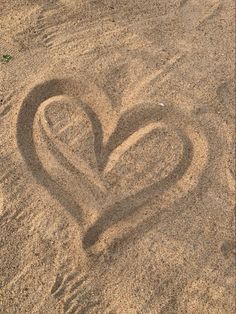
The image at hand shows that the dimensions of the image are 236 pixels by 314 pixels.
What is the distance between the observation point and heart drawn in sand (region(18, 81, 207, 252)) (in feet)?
10.1

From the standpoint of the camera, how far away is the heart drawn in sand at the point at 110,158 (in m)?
3.09

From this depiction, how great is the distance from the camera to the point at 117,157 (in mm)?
3223

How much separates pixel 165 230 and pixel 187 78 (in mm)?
1066

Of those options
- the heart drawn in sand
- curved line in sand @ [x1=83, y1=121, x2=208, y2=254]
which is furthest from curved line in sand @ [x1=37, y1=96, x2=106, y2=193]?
curved line in sand @ [x1=83, y1=121, x2=208, y2=254]

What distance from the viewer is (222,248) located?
311cm

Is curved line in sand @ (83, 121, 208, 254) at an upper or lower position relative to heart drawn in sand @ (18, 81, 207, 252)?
lower

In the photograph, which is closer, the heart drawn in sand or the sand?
the sand

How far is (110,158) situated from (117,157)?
44 millimetres

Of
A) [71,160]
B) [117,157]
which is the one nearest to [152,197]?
[117,157]

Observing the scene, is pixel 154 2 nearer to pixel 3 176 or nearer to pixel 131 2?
pixel 131 2

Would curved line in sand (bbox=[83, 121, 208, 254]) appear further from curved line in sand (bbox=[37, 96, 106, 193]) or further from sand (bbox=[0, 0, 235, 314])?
curved line in sand (bbox=[37, 96, 106, 193])

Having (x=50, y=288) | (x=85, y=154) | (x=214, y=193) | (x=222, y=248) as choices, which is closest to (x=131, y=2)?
(x=85, y=154)

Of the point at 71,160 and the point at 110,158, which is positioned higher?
the point at 71,160

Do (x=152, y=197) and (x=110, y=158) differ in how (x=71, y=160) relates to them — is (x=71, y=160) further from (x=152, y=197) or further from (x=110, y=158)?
(x=152, y=197)
